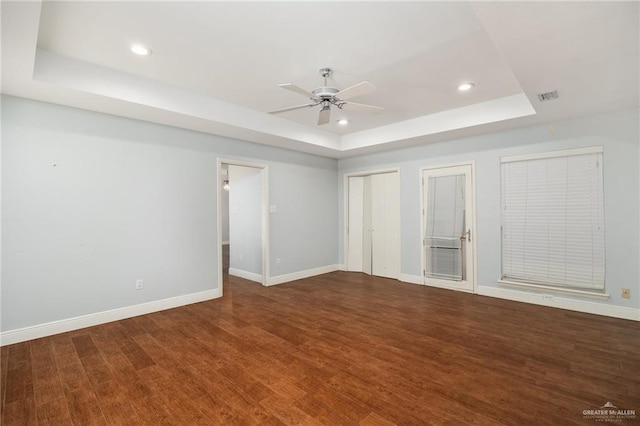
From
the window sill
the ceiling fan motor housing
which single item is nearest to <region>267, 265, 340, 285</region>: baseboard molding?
the window sill

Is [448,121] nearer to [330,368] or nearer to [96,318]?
[330,368]

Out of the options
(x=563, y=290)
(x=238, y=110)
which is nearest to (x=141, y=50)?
(x=238, y=110)

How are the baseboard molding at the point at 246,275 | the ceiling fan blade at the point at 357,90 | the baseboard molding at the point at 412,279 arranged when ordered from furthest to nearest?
1. the baseboard molding at the point at 246,275
2. the baseboard molding at the point at 412,279
3. the ceiling fan blade at the point at 357,90

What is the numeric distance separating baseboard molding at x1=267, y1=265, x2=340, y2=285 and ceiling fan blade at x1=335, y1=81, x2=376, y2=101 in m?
3.68

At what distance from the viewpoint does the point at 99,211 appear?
145 inches

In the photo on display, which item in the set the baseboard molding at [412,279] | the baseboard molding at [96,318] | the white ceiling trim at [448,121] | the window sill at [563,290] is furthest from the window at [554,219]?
the baseboard molding at [96,318]

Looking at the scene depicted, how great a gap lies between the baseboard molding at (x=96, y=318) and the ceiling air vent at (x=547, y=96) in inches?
198

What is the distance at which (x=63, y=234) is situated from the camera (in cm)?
343

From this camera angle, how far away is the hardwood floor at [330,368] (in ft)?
6.70

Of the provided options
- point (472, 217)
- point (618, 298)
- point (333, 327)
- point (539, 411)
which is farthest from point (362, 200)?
point (539, 411)

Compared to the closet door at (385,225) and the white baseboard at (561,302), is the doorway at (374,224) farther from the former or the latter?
the white baseboard at (561,302)

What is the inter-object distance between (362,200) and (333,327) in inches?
141

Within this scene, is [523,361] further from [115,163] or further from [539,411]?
[115,163]

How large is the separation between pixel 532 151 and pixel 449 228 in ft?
5.53
